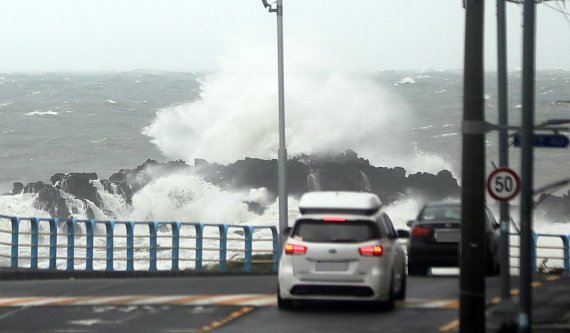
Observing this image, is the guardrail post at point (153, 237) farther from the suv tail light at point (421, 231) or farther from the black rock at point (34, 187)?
the black rock at point (34, 187)

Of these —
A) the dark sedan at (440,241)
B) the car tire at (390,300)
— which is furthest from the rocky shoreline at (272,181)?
the car tire at (390,300)

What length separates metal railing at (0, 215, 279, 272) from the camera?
99.1 ft

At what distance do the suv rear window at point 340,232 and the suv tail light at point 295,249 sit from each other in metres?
0.12

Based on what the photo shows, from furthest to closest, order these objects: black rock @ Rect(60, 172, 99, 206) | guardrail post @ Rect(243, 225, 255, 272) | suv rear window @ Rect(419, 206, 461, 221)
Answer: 1. black rock @ Rect(60, 172, 99, 206)
2. guardrail post @ Rect(243, 225, 255, 272)
3. suv rear window @ Rect(419, 206, 461, 221)

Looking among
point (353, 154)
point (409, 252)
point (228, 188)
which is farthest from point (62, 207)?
point (409, 252)

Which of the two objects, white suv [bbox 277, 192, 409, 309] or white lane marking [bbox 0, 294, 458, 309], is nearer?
white suv [bbox 277, 192, 409, 309]

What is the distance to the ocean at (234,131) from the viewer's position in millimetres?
98125

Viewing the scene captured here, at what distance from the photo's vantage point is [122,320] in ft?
63.6

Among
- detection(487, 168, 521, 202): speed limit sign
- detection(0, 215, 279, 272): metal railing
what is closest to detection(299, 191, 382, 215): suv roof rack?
detection(487, 168, 521, 202): speed limit sign

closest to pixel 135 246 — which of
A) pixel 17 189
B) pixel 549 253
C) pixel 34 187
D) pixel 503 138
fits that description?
pixel 549 253

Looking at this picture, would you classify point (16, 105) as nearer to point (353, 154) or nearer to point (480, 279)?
point (353, 154)

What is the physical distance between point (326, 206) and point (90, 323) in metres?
3.51

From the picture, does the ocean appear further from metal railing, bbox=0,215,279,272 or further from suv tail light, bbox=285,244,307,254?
suv tail light, bbox=285,244,307,254

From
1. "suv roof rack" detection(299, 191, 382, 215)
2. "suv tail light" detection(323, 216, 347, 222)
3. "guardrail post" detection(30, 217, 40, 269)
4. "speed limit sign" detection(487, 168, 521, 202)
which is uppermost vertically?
"speed limit sign" detection(487, 168, 521, 202)
